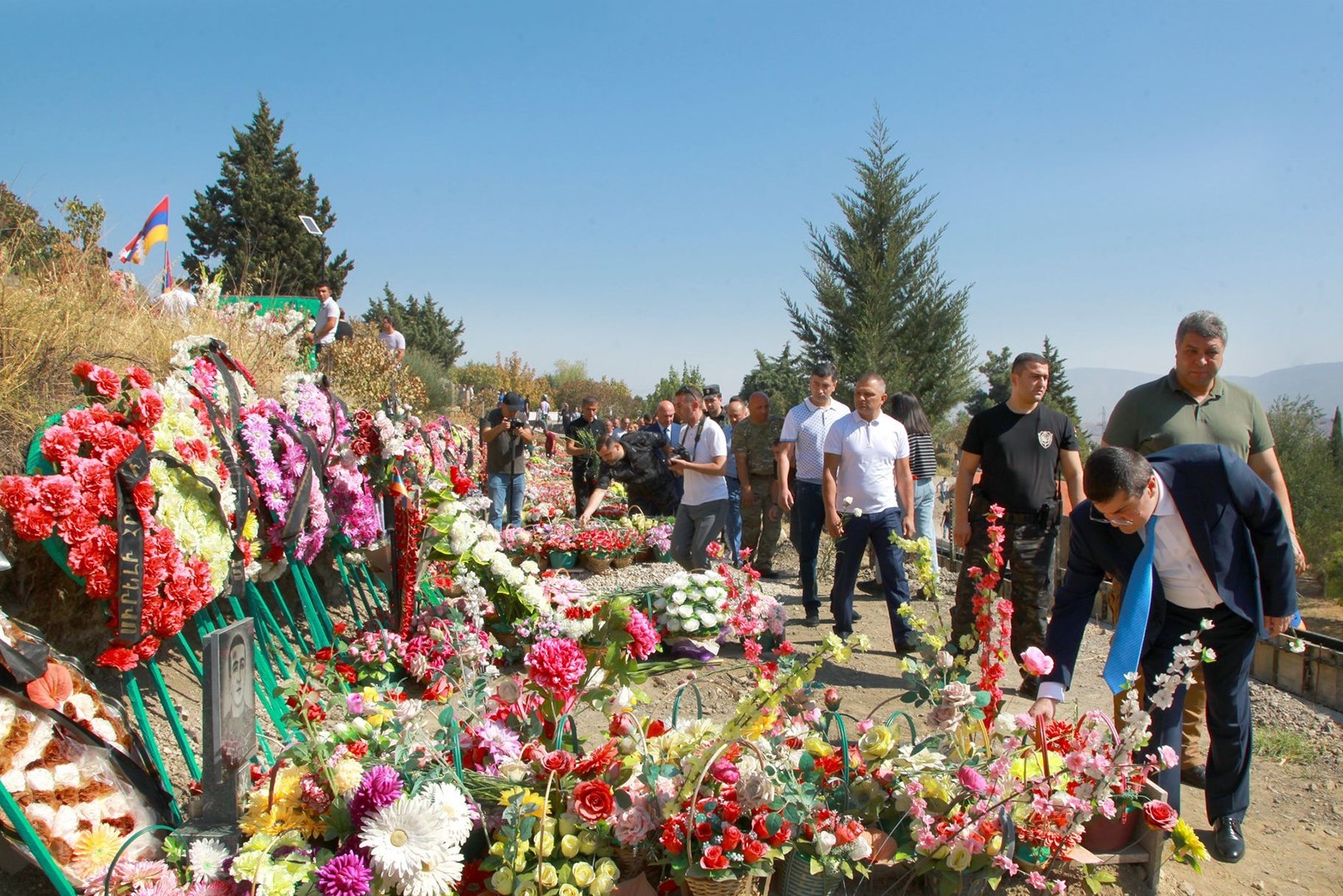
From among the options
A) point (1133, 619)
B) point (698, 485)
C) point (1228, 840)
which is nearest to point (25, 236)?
point (698, 485)

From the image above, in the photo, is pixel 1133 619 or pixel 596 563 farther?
pixel 596 563

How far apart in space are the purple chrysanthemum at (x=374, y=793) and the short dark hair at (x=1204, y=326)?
3.64 m

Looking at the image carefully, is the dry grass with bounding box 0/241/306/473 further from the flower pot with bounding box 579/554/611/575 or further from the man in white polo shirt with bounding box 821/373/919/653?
the man in white polo shirt with bounding box 821/373/919/653

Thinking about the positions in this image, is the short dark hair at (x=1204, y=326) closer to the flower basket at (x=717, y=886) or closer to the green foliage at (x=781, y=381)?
the flower basket at (x=717, y=886)

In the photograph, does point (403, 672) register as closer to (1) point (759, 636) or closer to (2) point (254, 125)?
(1) point (759, 636)

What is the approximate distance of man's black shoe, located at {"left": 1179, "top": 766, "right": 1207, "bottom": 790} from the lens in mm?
3730

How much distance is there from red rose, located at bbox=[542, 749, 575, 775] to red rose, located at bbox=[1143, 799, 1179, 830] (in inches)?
65.2

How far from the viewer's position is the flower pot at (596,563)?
7.95 metres

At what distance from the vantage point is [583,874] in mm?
2236

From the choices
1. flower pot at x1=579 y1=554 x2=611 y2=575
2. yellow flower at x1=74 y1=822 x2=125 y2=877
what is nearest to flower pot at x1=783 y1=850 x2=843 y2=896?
yellow flower at x1=74 y1=822 x2=125 y2=877

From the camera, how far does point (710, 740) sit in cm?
257

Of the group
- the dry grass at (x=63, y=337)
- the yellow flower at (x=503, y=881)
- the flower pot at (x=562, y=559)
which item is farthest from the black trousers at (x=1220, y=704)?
the flower pot at (x=562, y=559)

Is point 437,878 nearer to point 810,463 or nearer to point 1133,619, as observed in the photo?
point 1133,619

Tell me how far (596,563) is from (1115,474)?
5.76 metres
